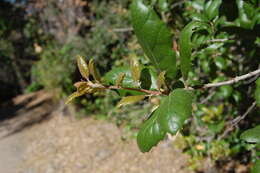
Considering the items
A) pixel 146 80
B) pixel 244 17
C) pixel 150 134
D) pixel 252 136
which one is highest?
pixel 244 17

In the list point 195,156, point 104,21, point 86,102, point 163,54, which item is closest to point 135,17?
point 163,54

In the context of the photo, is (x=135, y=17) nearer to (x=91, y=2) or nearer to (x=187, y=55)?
(x=187, y=55)

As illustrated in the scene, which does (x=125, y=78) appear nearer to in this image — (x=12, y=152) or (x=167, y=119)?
(x=167, y=119)

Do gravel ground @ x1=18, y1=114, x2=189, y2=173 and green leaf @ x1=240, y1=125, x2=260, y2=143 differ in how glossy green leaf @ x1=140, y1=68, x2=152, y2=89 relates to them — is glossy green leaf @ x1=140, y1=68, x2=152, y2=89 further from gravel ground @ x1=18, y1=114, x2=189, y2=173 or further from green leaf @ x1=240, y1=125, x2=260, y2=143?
gravel ground @ x1=18, y1=114, x2=189, y2=173

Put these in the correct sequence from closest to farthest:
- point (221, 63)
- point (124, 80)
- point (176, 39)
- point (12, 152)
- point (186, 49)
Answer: point (186, 49), point (124, 80), point (221, 63), point (176, 39), point (12, 152)

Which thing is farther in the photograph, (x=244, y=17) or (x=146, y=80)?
(x=244, y=17)

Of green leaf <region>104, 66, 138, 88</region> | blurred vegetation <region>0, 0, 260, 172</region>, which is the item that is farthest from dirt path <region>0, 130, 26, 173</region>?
green leaf <region>104, 66, 138, 88</region>

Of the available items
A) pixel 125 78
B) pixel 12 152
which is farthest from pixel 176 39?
pixel 12 152
